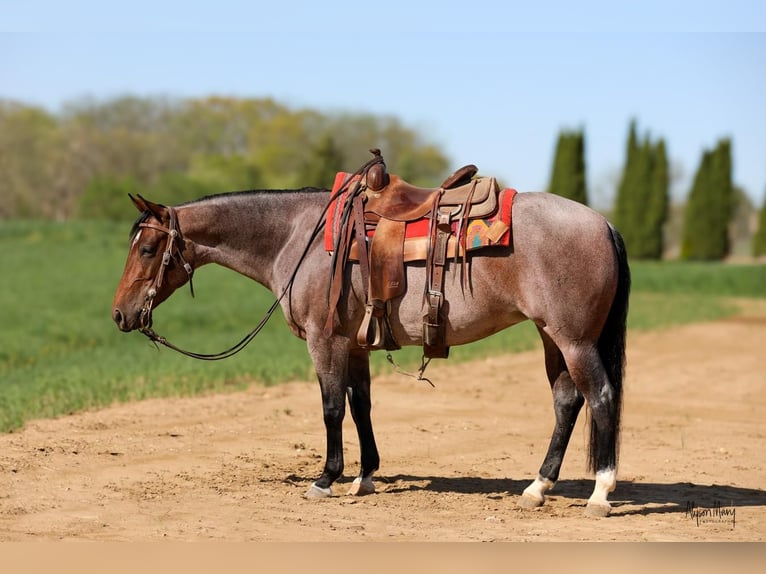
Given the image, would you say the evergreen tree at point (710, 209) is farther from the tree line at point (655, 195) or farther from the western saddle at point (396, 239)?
the western saddle at point (396, 239)

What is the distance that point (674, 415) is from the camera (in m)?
11.0

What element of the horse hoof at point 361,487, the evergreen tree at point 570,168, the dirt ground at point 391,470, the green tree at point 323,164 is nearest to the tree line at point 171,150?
the green tree at point 323,164

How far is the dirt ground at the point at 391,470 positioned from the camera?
5855 mm

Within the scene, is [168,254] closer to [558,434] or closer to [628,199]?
[558,434]

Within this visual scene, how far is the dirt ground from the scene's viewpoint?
231 inches

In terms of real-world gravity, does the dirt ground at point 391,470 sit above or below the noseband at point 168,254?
below

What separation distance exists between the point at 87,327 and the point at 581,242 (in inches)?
591

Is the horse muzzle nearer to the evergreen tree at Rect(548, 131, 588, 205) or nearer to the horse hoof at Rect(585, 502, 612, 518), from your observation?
the horse hoof at Rect(585, 502, 612, 518)

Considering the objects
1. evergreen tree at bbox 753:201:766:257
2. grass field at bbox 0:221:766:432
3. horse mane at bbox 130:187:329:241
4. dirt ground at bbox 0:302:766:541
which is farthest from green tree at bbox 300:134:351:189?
horse mane at bbox 130:187:329:241

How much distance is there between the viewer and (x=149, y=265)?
22.5 ft

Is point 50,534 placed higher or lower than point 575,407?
lower

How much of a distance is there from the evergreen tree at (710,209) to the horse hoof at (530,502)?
134ft

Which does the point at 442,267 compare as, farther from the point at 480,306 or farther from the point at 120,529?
the point at 120,529

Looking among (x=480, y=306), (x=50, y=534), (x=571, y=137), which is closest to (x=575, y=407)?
(x=480, y=306)
